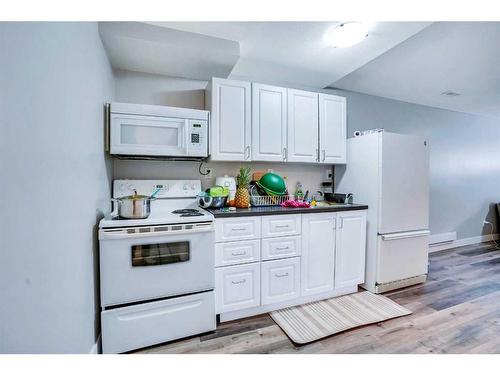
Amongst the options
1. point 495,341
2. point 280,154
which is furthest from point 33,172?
point 495,341

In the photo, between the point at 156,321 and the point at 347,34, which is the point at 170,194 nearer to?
the point at 156,321

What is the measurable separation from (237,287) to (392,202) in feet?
5.84

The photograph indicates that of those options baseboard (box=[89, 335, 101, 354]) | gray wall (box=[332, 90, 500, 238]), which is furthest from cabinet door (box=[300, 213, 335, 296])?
gray wall (box=[332, 90, 500, 238])

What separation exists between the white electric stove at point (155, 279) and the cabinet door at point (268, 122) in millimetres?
945

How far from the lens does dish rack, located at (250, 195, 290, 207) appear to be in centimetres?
237

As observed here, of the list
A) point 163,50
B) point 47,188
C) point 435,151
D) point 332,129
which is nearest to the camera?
point 47,188

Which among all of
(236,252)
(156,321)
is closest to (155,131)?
(236,252)

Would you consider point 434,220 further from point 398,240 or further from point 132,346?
point 132,346

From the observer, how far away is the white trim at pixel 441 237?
12.4ft

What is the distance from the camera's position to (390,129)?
3.40 m

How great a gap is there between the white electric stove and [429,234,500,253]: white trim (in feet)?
12.9

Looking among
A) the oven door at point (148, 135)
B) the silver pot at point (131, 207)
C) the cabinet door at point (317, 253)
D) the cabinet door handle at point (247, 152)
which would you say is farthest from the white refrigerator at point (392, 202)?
the silver pot at point (131, 207)

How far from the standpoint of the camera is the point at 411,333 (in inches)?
68.5
